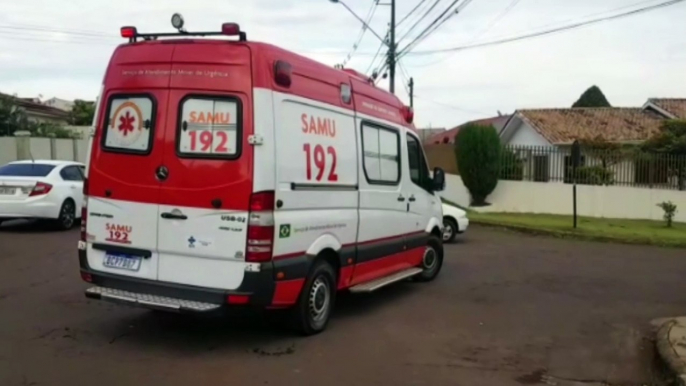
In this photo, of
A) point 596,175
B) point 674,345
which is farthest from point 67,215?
point 596,175

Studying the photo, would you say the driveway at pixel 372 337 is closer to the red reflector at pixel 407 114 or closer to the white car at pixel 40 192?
the red reflector at pixel 407 114

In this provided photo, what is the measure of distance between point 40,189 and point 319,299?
939 centimetres

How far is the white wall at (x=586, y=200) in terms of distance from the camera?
23.8 metres

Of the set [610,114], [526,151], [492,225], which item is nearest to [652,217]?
[526,151]

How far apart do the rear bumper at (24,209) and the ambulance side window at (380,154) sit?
8.54 meters

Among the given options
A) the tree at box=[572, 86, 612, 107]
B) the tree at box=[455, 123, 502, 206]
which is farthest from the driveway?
the tree at box=[572, 86, 612, 107]

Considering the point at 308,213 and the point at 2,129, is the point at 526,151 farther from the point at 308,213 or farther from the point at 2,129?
the point at 2,129

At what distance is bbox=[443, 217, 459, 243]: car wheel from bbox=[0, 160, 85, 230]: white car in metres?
7.57

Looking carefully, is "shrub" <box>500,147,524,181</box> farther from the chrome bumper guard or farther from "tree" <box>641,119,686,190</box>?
the chrome bumper guard

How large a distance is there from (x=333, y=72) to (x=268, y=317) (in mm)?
2667

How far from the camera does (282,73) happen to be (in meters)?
6.70

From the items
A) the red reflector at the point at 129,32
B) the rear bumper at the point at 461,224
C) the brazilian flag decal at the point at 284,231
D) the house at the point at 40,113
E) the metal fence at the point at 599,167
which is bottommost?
the rear bumper at the point at 461,224

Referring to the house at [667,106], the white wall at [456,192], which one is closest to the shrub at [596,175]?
the white wall at [456,192]

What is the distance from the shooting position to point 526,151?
25766 millimetres
